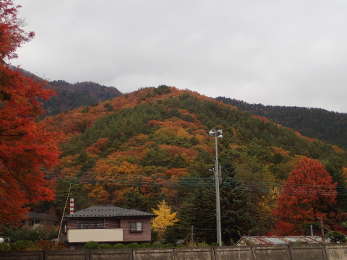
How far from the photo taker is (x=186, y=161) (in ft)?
264

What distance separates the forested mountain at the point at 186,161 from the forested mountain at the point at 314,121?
2121cm

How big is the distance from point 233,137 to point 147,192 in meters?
36.2

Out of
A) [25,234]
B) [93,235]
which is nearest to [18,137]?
[93,235]

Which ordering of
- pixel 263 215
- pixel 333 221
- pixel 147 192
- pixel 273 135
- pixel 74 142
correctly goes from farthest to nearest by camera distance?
pixel 273 135
pixel 74 142
pixel 147 192
pixel 263 215
pixel 333 221

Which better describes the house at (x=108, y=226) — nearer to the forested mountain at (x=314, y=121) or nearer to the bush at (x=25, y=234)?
the bush at (x=25, y=234)

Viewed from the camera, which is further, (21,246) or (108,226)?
(108,226)

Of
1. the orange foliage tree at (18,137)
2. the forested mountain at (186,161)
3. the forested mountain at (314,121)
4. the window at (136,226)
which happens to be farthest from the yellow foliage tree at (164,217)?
the forested mountain at (314,121)

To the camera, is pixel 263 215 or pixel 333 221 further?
pixel 263 215

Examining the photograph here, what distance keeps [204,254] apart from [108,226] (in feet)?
111

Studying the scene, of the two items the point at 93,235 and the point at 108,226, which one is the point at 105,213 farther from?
the point at 93,235

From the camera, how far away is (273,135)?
112m

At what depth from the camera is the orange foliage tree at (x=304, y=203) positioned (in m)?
50.9

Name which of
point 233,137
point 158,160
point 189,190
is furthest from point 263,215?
point 233,137

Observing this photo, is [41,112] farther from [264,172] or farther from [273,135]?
[273,135]
